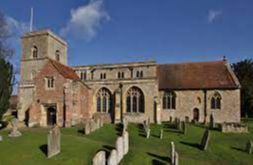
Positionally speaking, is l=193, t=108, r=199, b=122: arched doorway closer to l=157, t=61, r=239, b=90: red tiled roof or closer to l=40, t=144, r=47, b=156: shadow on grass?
l=157, t=61, r=239, b=90: red tiled roof

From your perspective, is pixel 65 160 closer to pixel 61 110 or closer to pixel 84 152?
pixel 84 152

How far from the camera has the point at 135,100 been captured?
39375mm

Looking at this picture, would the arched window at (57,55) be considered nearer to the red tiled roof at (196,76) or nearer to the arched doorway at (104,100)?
the arched doorway at (104,100)

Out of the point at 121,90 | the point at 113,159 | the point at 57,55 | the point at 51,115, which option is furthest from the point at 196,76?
the point at 113,159

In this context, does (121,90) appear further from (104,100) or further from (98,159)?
(98,159)

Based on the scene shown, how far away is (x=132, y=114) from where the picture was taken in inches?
1539

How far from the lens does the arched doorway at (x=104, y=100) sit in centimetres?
4059

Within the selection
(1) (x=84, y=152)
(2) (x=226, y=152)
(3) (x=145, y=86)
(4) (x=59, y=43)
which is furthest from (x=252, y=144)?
(4) (x=59, y=43)

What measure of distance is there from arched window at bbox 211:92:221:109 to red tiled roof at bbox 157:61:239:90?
1096 millimetres

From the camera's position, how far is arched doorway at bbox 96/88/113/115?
40.6 metres

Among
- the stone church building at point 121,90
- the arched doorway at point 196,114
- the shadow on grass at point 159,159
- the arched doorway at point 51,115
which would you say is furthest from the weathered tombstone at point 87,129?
the arched doorway at point 196,114

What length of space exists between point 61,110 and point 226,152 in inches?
794

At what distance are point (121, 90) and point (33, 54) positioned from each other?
14.1 meters

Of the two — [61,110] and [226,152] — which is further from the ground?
[61,110]
